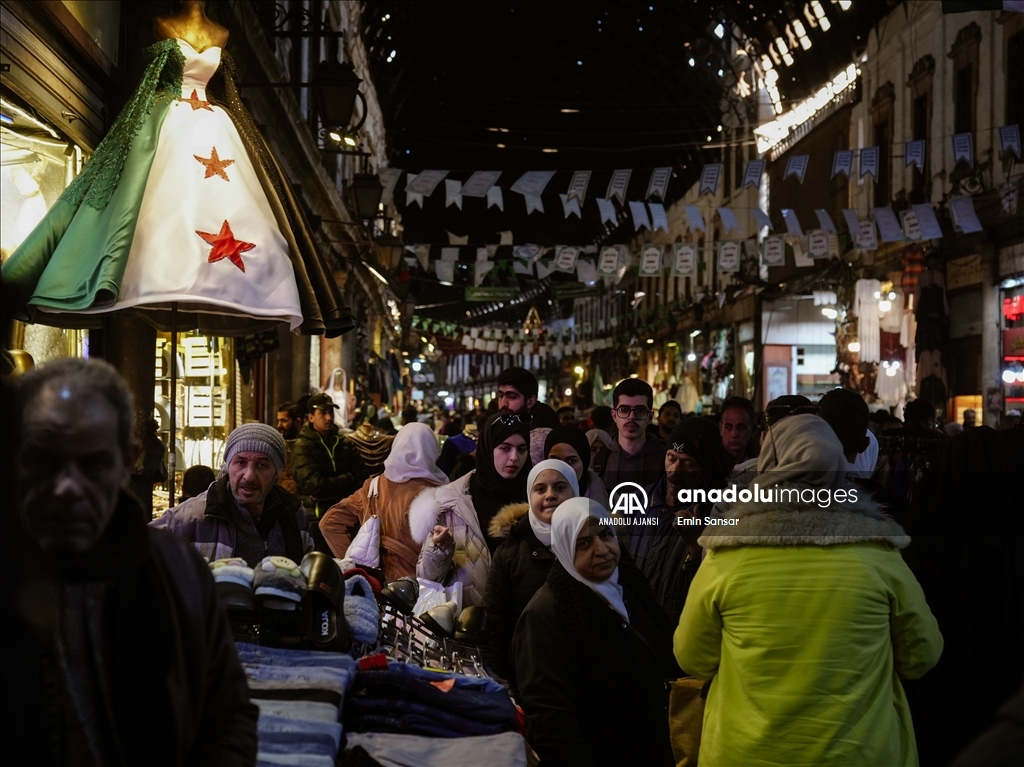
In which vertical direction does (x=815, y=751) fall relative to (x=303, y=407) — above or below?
below

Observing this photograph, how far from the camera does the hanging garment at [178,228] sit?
4.07m

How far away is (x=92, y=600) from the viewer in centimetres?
194

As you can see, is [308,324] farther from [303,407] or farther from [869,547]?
Answer: [303,407]

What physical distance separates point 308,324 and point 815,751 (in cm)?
255

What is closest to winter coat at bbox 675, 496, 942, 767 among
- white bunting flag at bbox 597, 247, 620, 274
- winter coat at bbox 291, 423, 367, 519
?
winter coat at bbox 291, 423, 367, 519

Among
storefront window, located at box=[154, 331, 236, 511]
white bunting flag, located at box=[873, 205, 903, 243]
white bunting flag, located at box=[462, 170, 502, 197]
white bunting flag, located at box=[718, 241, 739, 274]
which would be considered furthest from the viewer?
white bunting flag, located at box=[718, 241, 739, 274]

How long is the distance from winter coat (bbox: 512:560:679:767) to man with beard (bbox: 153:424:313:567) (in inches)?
42.7

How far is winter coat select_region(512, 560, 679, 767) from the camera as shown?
3.82 metres

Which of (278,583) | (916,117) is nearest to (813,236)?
(916,117)

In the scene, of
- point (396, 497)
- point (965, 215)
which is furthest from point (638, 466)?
point (965, 215)

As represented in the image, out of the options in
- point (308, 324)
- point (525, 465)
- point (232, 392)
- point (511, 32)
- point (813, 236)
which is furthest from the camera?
point (511, 32)

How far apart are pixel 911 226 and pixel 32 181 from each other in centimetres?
1521

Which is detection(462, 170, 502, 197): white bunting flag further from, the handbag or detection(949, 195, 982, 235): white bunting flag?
the handbag

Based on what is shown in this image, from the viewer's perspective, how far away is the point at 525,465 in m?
5.94
